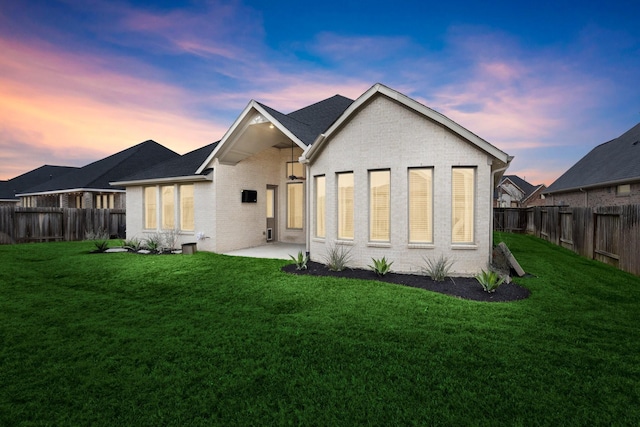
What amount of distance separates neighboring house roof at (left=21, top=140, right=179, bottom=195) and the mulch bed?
69.5 feet

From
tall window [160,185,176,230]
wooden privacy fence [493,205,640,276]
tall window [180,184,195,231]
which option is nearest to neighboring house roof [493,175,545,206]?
wooden privacy fence [493,205,640,276]

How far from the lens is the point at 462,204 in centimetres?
866

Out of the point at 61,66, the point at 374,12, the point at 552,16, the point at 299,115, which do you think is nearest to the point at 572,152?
the point at 552,16

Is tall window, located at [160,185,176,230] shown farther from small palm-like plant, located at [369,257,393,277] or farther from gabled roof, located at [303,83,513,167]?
small palm-like plant, located at [369,257,393,277]

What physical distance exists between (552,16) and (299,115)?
→ 11.6 m

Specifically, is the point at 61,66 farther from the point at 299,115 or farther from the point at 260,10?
the point at 299,115

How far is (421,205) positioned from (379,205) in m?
1.25

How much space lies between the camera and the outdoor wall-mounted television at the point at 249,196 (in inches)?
544

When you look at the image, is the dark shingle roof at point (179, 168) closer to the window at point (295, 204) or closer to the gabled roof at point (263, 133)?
the gabled roof at point (263, 133)

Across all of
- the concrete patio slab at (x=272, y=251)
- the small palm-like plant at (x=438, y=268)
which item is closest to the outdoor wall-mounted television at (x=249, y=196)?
the concrete patio slab at (x=272, y=251)

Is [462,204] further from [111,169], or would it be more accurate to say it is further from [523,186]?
[523,186]

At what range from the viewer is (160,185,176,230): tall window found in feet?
47.1

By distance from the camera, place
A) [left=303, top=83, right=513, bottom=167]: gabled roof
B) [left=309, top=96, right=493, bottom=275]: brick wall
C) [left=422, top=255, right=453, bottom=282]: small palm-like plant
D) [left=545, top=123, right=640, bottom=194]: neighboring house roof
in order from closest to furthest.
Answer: [left=422, top=255, right=453, bottom=282]: small palm-like plant
[left=303, top=83, right=513, bottom=167]: gabled roof
[left=309, top=96, right=493, bottom=275]: brick wall
[left=545, top=123, right=640, bottom=194]: neighboring house roof

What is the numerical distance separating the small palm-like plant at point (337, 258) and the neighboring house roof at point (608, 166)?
1643cm
